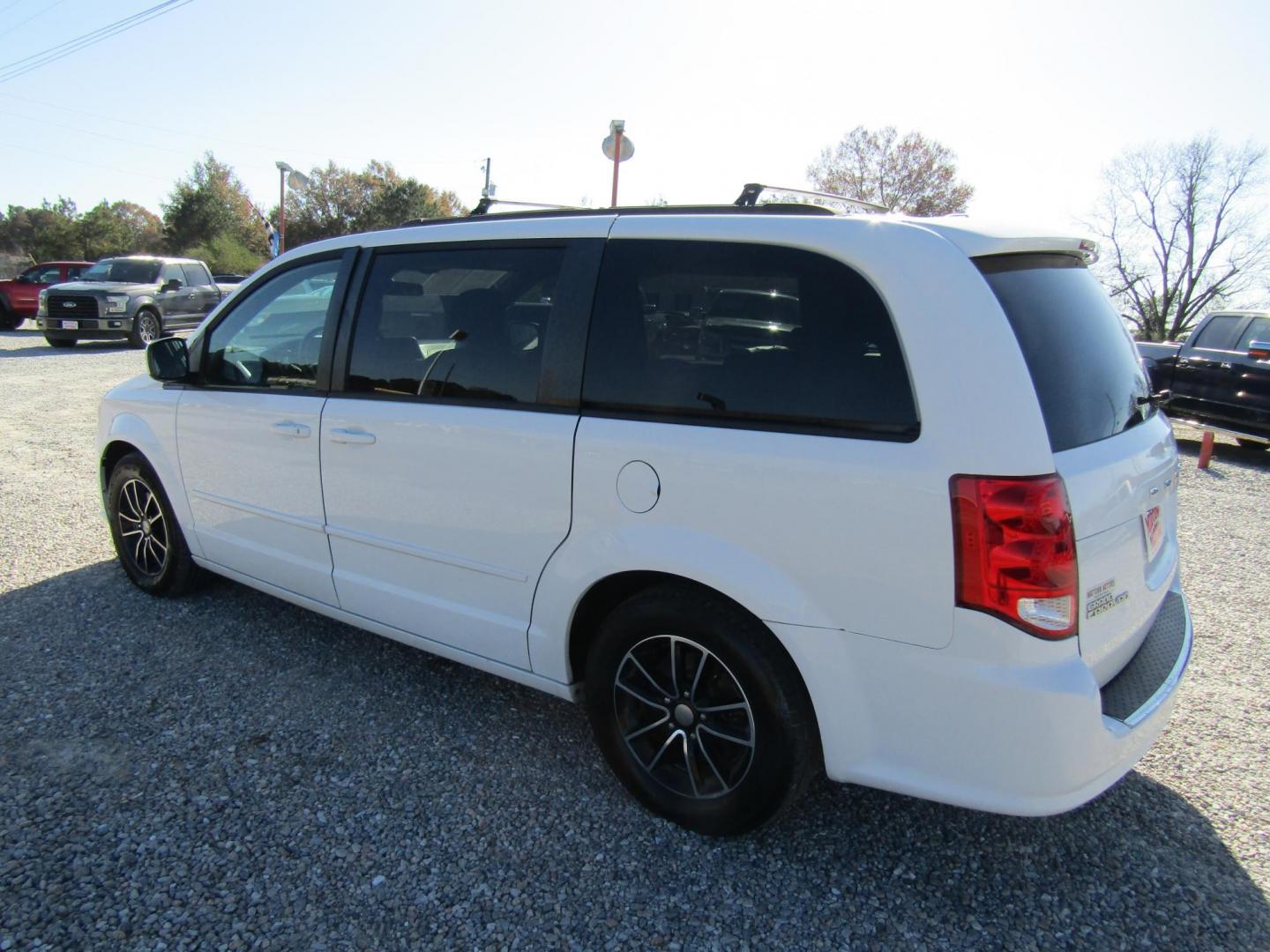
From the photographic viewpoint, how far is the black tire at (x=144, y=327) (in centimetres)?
1714

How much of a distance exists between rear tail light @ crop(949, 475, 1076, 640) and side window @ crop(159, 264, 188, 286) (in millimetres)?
19721

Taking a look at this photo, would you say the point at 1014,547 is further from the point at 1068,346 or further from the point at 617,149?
the point at 617,149

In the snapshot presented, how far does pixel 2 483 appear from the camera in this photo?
21.3 feet

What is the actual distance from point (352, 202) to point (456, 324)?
66.9 meters

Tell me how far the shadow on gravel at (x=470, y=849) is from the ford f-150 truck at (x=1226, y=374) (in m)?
8.10

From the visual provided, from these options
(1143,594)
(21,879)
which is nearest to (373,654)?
(21,879)

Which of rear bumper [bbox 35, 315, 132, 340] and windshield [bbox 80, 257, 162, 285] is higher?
windshield [bbox 80, 257, 162, 285]

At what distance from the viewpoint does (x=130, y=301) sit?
16.9 metres

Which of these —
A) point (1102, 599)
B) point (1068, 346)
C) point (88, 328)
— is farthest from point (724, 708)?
point (88, 328)

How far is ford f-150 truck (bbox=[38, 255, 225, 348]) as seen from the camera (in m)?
16.3

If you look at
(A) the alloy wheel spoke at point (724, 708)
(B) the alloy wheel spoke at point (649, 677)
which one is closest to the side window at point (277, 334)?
(B) the alloy wheel spoke at point (649, 677)

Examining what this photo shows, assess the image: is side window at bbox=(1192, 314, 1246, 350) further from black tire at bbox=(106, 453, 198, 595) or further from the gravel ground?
black tire at bbox=(106, 453, 198, 595)

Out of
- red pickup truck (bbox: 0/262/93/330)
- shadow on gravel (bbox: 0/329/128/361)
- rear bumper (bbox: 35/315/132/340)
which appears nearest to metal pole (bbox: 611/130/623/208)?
rear bumper (bbox: 35/315/132/340)

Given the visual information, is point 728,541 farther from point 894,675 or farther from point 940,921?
point 940,921
